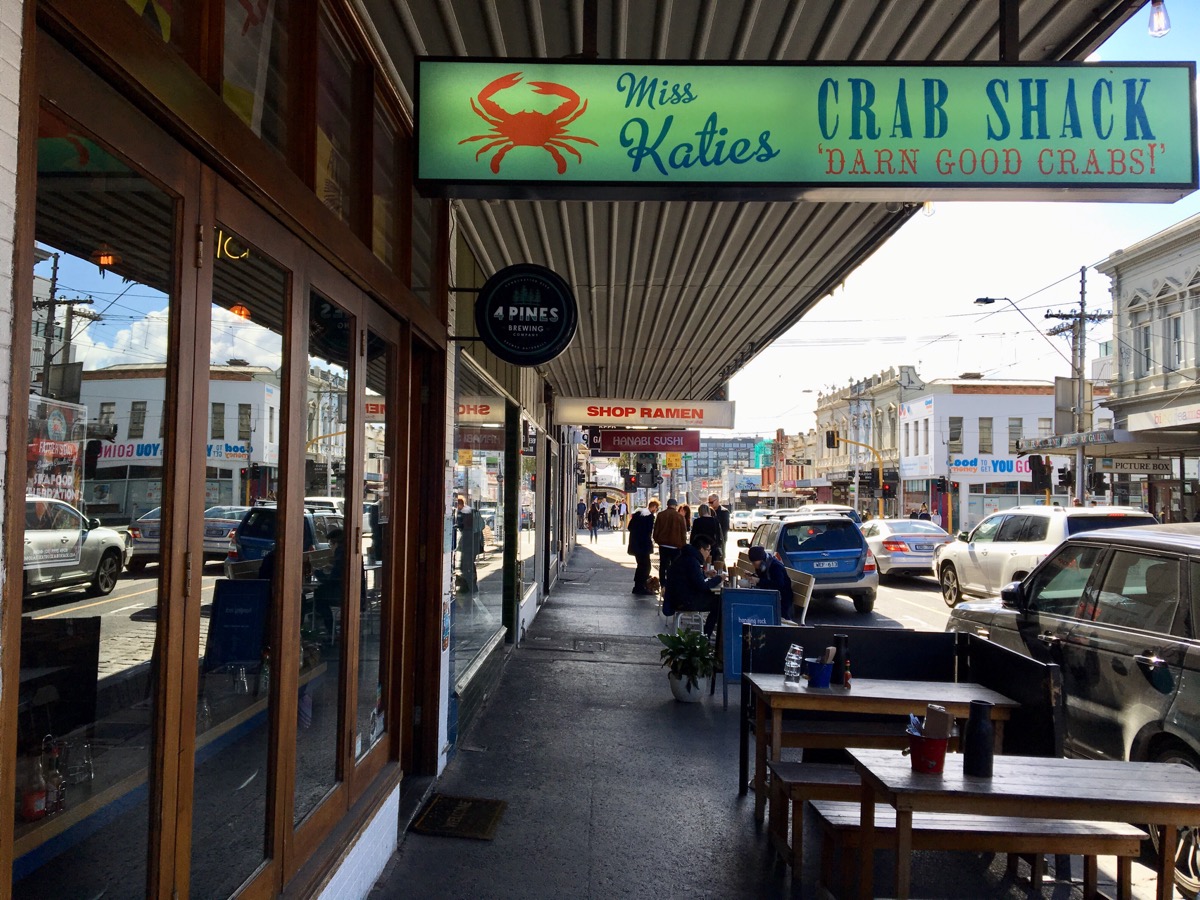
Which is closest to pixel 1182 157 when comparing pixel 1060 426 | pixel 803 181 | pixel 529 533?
pixel 803 181

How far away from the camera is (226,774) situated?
2.87 metres

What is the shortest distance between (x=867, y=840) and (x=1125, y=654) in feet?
7.28

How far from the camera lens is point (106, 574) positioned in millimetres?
2111

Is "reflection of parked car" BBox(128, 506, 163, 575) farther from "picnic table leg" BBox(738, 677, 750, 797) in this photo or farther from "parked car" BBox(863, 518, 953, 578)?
"parked car" BBox(863, 518, 953, 578)

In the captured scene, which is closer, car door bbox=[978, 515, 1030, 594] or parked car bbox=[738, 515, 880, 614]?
car door bbox=[978, 515, 1030, 594]

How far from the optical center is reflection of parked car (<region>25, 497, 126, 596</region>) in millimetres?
1896

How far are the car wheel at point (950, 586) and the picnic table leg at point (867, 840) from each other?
42.2ft

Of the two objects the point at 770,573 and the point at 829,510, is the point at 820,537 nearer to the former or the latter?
the point at 829,510

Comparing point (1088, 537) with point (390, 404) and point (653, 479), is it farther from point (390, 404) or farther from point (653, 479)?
point (653, 479)

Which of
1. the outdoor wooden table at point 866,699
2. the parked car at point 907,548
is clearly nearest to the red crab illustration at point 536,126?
the outdoor wooden table at point 866,699

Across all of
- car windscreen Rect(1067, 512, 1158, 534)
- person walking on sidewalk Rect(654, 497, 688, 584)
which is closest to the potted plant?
car windscreen Rect(1067, 512, 1158, 534)

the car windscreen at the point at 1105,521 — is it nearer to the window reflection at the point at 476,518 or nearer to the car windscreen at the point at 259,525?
the window reflection at the point at 476,518

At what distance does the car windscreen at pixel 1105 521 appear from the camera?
39.5 ft

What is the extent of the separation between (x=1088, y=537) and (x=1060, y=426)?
29.6 meters
